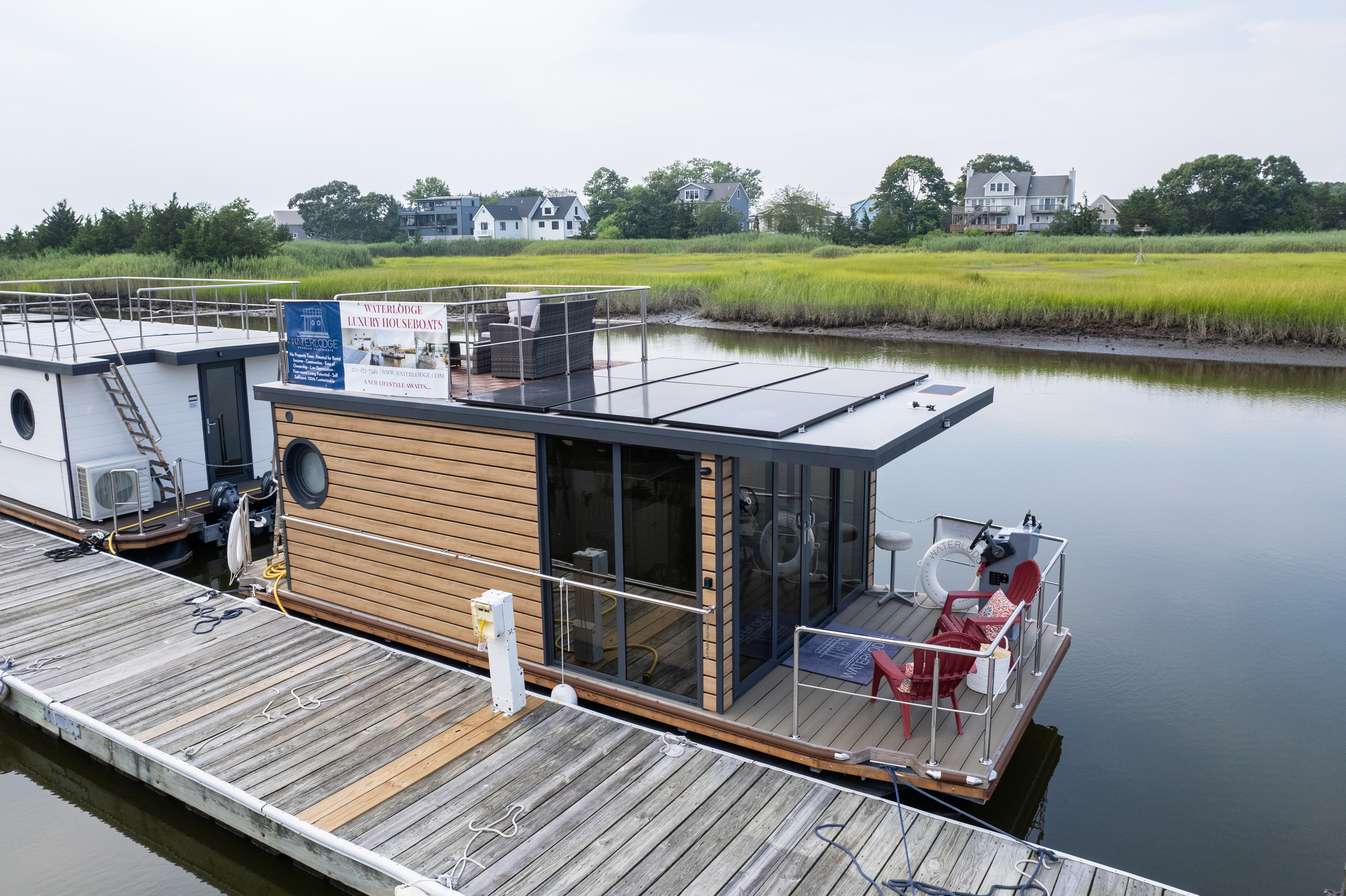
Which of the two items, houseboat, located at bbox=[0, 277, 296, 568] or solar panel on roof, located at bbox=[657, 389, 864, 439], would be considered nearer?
solar panel on roof, located at bbox=[657, 389, 864, 439]

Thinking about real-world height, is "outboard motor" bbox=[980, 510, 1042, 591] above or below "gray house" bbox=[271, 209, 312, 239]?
below

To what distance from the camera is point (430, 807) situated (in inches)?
221

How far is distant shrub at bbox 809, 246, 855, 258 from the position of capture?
189ft

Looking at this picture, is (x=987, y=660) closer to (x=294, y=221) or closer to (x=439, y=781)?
(x=439, y=781)

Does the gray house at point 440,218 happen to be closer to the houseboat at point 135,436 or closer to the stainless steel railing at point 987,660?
the houseboat at point 135,436

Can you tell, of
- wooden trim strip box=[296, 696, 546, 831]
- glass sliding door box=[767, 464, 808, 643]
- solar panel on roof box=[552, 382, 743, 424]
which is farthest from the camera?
glass sliding door box=[767, 464, 808, 643]

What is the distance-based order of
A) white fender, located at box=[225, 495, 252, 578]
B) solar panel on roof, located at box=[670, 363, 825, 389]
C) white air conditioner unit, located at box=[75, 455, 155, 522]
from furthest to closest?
white air conditioner unit, located at box=[75, 455, 155, 522], white fender, located at box=[225, 495, 252, 578], solar panel on roof, located at box=[670, 363, 825, 389]

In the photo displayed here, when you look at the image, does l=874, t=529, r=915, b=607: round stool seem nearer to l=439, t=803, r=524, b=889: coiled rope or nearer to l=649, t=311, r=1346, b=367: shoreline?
l=439, t=803, r=524, b=889: coiled rope

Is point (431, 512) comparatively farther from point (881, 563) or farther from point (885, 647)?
point (881, 563)

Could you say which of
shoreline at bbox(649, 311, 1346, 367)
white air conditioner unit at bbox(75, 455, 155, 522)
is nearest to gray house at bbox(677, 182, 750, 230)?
shoreline at bbox(649, 311, 1346, 367)

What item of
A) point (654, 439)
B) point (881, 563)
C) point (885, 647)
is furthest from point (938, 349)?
point (654, 439)

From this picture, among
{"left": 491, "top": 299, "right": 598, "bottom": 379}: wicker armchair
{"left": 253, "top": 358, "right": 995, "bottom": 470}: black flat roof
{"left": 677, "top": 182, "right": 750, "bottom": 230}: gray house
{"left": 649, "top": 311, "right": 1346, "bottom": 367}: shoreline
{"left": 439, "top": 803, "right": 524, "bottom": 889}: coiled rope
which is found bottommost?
{"left": 439, "top": 803, "right": 524, "bottom": 889}: coiled rope

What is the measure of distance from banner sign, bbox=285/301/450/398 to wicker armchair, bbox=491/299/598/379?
0.89 meters

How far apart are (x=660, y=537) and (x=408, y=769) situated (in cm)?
217
